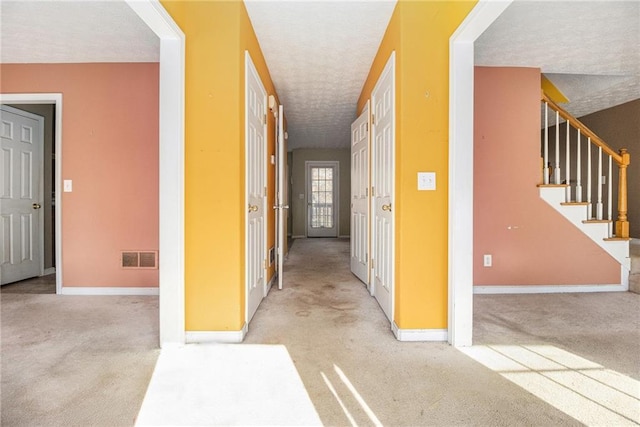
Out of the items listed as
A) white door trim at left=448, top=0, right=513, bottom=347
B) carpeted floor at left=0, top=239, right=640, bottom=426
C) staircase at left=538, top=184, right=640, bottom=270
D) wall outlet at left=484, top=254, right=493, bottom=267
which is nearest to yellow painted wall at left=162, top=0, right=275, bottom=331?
carpeted floor at left=0, top=239, right=640, bottom=426

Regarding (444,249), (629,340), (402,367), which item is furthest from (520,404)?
(629,340)

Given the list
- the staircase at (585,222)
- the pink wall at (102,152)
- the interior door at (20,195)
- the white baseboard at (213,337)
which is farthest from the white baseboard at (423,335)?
the interior door at (20,195)

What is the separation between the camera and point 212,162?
2.14 m

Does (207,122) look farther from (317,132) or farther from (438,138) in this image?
(317,132)

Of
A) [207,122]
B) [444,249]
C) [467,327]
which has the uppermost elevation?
[207,122]

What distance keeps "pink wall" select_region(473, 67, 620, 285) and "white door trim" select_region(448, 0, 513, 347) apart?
1.37m

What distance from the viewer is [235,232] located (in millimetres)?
2164

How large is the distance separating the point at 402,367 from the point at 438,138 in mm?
1419

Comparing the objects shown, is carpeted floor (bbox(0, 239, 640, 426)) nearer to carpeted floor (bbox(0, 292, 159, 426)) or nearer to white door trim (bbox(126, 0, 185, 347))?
carpeted floor (bbox(0, 292, 159, 426))

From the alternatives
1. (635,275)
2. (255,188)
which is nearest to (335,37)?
(255,188)

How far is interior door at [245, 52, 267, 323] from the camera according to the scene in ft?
7.95

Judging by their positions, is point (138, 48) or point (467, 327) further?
point (138, 48)

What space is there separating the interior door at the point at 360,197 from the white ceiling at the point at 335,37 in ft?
1.99

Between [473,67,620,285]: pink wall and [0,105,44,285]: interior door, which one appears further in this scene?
[0,105,44,285]: interior door
